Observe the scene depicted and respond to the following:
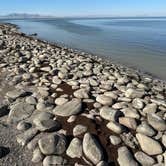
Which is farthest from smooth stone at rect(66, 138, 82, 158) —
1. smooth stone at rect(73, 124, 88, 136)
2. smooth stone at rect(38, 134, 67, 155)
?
smooth stone at rect(73, 124, 88, 136)

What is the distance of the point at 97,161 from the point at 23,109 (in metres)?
2.47

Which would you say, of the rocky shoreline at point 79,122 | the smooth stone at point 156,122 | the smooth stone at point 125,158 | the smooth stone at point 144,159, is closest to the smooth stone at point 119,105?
the rocky shoreline at point 79,122

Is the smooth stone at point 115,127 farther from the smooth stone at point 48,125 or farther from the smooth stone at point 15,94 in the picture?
the smooth stone at point 15,94

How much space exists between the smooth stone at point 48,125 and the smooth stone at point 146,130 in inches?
61.4

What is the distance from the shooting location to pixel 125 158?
15.0ft

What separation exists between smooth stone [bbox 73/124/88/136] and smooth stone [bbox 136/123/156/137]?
1005 mm

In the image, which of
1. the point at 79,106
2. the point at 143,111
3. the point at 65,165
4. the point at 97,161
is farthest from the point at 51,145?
the point at 143,111

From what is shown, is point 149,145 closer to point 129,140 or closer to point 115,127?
point 129,140

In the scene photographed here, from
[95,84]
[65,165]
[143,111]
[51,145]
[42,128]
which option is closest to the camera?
[65,165]

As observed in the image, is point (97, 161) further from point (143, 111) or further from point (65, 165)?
point (143, 111)

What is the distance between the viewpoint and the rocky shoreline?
Result: 4660mm

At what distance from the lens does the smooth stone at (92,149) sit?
4547 mm

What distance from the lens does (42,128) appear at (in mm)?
5391

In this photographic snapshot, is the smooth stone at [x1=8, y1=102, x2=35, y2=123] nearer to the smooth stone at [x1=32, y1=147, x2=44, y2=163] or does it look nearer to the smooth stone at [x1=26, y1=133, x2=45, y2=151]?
the smooth stone at [x1=26, y1=133, x2=45, y2=151]
